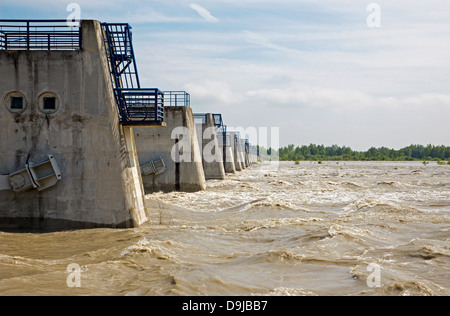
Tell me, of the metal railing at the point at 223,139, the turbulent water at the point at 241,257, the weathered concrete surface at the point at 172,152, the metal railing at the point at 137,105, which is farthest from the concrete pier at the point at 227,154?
the metal railing at the point at 137,105

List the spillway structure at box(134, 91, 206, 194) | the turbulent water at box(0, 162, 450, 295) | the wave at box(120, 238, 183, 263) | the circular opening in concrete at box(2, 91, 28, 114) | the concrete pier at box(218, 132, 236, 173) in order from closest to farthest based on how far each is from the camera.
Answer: the turbulent water at box(0, 162, 450, 295)
the wave at box(120, 238, 183, 263)
the circular opening in concrete at box(2, 91, 28, 114)
the spillway structure at box(134, 91, 206, 194)
the concrete pier at box(218, 132, 236, 173)

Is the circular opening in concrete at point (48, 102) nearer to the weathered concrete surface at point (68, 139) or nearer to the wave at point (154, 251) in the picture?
the weathered concrete surface at point (68, 139)

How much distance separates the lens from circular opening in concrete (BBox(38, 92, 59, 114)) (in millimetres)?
13750

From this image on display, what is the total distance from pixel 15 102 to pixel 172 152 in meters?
11.8

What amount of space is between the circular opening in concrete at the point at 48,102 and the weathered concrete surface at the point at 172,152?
10542mm

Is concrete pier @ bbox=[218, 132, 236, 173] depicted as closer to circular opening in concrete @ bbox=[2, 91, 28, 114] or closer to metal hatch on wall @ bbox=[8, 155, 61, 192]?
circular opening in concrete @ bbox=[2, 91, 28, 114]

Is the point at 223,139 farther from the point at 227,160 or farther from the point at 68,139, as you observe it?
the point at 68,139

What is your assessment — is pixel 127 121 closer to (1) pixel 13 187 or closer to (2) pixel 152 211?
(1) pixel 13 187

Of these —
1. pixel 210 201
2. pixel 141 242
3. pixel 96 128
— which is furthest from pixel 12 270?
pixel 210 201

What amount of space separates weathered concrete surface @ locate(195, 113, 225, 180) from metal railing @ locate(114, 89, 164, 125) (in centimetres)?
2196

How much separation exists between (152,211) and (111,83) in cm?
602

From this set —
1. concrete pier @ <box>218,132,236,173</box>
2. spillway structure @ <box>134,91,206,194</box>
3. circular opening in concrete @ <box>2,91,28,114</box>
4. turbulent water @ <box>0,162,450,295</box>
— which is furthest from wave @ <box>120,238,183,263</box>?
concrete pier @ <box>218,132,236,173</box>

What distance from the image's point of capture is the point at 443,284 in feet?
29.5

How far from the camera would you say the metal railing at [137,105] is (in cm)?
1413
